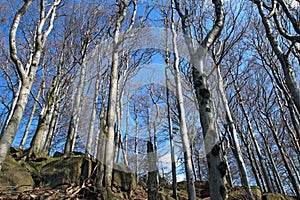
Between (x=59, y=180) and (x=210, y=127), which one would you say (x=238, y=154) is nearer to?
(x=210, y=127)

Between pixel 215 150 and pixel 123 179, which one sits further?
pixel 123 179

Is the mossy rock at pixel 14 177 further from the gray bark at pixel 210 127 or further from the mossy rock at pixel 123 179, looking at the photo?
the gray bark at pixel 210 127

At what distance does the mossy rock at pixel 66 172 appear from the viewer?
4910mm

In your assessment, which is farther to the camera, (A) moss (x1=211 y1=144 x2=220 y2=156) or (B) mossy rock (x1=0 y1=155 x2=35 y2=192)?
Result: (B) mossy rock (x1=0 y1=155 x2=35 y2=192)

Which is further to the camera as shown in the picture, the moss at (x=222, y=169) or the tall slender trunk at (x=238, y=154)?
the tall slender trunk at (x=238, y=154)

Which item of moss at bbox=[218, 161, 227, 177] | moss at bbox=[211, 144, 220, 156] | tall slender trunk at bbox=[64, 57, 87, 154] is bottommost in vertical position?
moss at bbox=[218, 161, 227, 177]

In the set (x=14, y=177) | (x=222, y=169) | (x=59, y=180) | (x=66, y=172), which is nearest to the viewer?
(x=222, y=169)

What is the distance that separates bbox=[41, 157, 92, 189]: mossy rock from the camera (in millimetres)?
4910

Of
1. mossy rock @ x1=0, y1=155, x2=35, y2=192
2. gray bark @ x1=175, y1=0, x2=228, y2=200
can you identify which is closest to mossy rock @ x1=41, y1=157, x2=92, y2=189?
mossy rock @ x1=0, y1=155, x2=35, y2=192

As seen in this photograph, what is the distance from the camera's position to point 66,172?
5086 mm

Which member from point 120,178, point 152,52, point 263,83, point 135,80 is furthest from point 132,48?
point 263,83

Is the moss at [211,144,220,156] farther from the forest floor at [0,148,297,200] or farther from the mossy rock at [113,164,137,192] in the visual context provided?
the mossy rock at [113,164,137,192]

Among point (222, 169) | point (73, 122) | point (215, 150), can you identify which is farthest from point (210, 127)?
point (73, 122)

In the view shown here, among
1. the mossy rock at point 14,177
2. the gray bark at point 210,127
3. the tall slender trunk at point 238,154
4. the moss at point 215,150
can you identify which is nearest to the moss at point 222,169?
the gray bark at point 210,127
